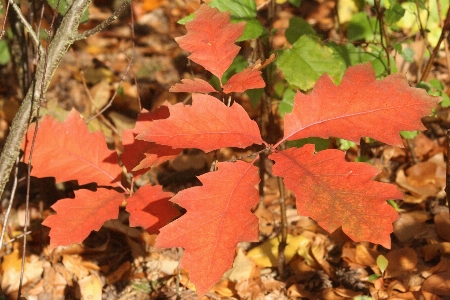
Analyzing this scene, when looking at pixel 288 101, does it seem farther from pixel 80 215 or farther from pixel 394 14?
pixel 80 215

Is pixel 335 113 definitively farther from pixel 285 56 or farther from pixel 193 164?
pixel 193 164

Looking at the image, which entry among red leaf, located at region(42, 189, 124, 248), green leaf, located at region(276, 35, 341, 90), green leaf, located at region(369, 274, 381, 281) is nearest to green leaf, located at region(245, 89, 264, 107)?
green leaf, located at region(276, 35, 341, 90)

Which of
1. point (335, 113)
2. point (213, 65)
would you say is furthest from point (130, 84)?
point (335, 113)

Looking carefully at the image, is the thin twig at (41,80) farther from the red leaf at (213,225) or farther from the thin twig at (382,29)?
the thin twig at (382,29)

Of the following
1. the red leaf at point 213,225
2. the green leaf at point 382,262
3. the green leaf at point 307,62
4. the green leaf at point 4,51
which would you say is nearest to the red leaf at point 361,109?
the red leaf at point 213,225

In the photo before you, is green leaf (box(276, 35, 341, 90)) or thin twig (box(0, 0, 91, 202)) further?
green leaf (box(276, 35, 341, 90))

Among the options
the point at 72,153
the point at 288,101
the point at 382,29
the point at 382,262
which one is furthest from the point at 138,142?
the point at 382,29

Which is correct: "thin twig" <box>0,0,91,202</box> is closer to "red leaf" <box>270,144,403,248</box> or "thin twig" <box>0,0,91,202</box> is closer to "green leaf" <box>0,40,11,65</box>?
"red leaf" <box>270,144,403,248</box>
